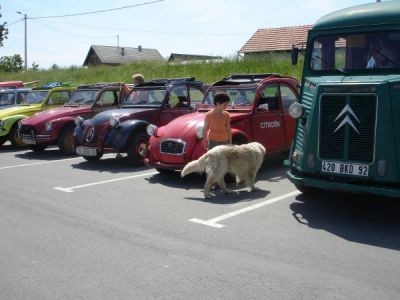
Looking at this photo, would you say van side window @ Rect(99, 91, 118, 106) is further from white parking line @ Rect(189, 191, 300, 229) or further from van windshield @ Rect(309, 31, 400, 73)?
van windshield @ Rect(309, 31, 400, 73)

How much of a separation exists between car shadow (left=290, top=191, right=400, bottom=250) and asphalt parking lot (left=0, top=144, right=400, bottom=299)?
0.05 ft

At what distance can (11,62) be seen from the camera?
53.5 m

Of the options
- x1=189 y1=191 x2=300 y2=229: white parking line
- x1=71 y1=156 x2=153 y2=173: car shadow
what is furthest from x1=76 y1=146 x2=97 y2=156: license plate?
x1=189 y1=191 x2=300 y2=229: white parking line

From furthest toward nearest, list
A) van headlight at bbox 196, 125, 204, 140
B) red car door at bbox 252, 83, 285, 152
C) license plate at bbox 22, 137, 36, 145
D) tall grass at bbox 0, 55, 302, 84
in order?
1. tall grass at bbox 0, 55, 302, 84
2. license plate at bbox 22, 137, 36, 145
3. red car door at bbox 252, 83, 285, 152
4. van headlight at bbox 196, 125, 204, 140

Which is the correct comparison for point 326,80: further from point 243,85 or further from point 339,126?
point 243,85

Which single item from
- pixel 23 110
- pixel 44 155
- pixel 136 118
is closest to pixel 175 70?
pixel 23 110

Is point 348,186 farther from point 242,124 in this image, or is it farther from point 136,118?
point 136,118

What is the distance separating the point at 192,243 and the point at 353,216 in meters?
2.32

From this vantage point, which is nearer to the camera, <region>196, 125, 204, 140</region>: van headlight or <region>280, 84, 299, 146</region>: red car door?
<region>196, 125, 204, 140</region>: van headlight

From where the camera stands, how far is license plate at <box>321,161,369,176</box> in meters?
5.30

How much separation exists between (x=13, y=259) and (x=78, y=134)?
5979 mm

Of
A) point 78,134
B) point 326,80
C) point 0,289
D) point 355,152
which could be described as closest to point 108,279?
point 0,289

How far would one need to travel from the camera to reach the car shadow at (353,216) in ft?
16.6

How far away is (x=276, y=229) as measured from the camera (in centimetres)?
538
